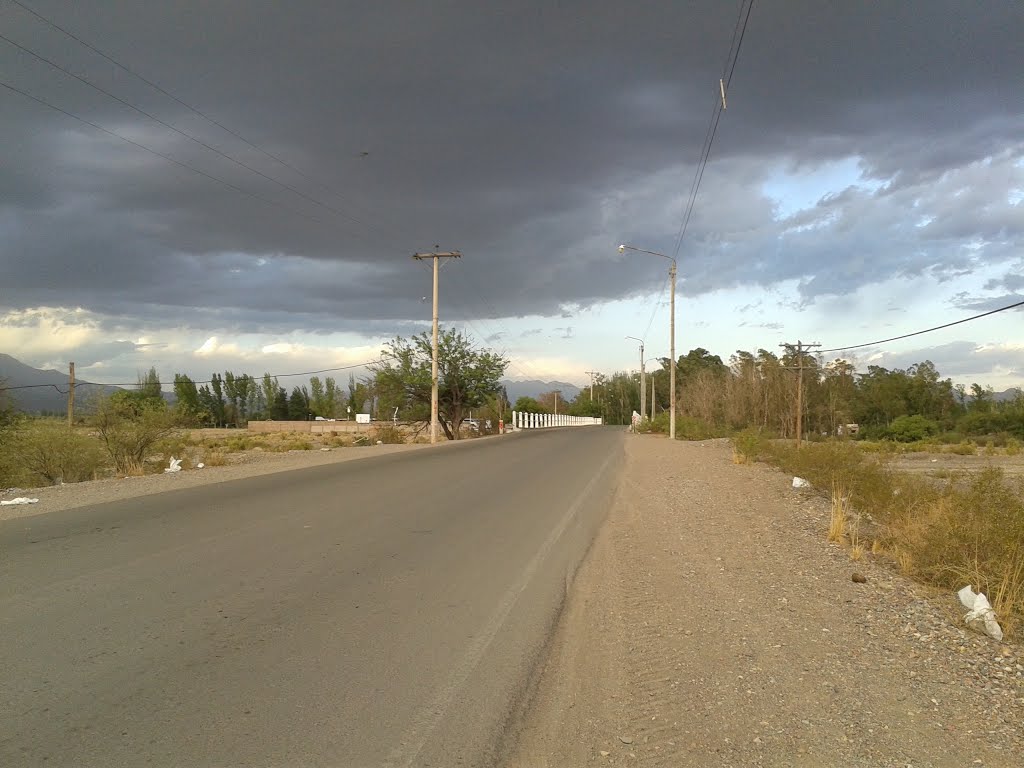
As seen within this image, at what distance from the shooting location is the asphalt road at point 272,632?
4438 millimetres

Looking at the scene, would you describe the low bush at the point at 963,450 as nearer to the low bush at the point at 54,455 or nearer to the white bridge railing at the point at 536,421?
the low bush at the point at 54,455

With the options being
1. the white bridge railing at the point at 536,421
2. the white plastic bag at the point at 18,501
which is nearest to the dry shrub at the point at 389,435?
the white plastic bag at the point at 18,501

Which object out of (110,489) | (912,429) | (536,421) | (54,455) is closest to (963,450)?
(912,429)

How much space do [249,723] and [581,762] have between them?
194 centimetres

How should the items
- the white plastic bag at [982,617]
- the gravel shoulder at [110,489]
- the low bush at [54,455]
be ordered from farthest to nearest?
the low bush at [54,455]
the gravel shoulder at [110,489]
the white plastic bag at [982,617]

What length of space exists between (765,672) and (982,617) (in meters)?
2.77

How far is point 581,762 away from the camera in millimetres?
4359

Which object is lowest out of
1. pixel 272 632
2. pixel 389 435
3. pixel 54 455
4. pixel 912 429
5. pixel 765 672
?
pixel 765 672

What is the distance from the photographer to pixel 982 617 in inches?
281

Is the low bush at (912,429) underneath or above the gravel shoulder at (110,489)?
above

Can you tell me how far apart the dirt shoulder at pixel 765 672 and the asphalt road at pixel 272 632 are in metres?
0.47

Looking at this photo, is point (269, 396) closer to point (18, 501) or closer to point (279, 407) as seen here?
point (279, 407)

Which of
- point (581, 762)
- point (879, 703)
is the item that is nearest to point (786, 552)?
point (879, 703)

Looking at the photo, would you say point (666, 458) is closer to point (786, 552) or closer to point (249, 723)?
point (786, 552)
